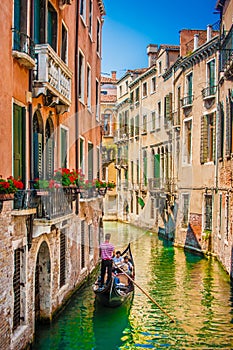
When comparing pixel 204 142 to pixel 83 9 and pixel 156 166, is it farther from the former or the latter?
pixel 156 166

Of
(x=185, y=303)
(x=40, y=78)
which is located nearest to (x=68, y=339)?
(x=185, y=303)

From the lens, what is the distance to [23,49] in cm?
768

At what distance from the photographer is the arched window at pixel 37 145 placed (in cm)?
879

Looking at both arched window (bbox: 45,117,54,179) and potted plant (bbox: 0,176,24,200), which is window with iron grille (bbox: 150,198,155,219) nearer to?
arched window (bbox: 45,117,54,179)

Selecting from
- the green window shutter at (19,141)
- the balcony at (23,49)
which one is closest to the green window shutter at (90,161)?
the green window shutter at (19,141)

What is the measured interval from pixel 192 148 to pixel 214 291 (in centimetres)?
841

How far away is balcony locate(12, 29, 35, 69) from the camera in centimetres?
737

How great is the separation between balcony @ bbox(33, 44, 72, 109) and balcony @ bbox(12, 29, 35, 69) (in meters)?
0.28

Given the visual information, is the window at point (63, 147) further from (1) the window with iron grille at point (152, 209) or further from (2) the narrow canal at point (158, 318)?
(1) the window with iron grille at point (152, 209)

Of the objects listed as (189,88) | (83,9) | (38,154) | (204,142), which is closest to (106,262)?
(38,154)

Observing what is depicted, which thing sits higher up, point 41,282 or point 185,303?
point 41,282

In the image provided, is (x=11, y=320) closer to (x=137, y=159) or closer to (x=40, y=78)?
(x=40, y=78)

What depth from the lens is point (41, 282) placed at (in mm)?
9742

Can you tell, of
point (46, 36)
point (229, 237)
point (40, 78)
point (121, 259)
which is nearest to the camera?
point (40, 78)
